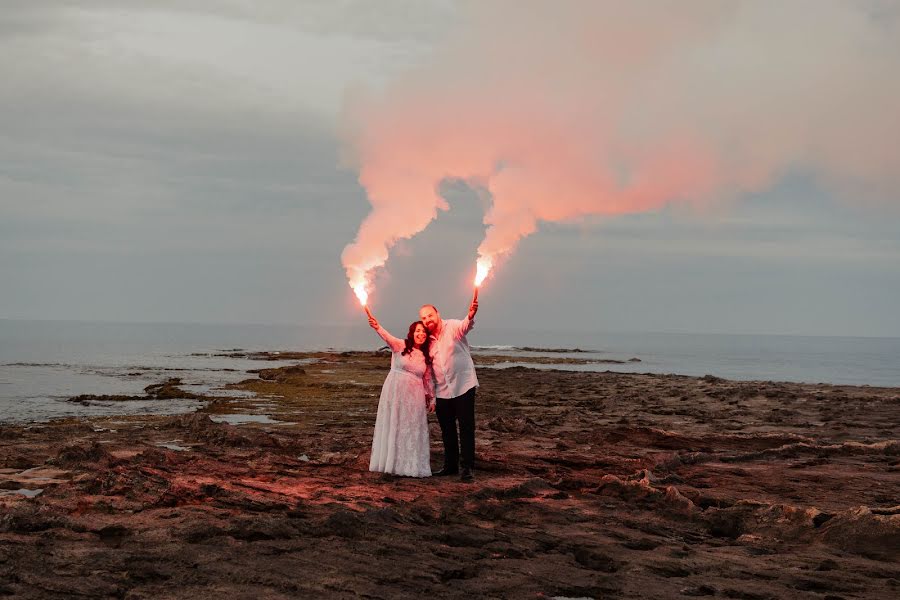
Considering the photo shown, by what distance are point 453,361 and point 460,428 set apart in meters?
1.12

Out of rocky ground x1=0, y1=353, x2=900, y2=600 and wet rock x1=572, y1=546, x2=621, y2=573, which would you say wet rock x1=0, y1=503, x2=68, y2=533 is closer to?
rocky ground x1=0, y1=353, x2=900, y2=600

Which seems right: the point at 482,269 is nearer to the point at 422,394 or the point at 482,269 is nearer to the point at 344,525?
the point at 422,394

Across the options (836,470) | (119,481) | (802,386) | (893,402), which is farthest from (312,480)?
(802,386)

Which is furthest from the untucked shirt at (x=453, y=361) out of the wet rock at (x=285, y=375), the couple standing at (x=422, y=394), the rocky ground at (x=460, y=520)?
the wet rock at (x=285, y=375)

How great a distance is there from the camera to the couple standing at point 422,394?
12766 millimetres

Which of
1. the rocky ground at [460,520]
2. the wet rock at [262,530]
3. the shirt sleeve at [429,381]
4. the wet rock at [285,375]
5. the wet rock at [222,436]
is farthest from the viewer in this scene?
the wet rock at [285,375]

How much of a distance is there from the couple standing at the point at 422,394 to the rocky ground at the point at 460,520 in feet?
1.45

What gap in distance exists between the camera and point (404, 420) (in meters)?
12.9

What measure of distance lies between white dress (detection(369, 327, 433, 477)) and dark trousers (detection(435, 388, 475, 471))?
345mm

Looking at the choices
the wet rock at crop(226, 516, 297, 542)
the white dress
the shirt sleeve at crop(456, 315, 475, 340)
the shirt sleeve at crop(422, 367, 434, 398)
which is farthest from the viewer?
the shirt sleeve at crop(422, 367, 434, 398)

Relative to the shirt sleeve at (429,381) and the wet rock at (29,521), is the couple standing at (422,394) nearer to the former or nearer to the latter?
the shirt sleeve at (429,381)

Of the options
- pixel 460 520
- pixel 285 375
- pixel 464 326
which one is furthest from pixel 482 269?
pixel 285 375

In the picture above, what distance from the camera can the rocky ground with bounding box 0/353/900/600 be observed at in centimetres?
756

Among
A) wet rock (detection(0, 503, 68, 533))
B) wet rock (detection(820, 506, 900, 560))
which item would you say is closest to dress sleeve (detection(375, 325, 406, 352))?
wet rock (detection(0, 503, 68, 533))
